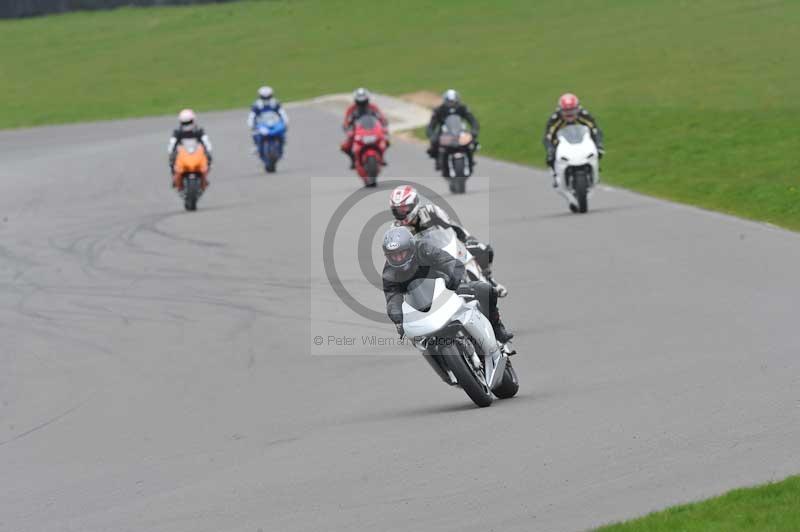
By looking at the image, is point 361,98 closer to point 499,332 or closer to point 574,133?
point 574,133

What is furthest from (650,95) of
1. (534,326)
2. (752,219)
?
(534,326)

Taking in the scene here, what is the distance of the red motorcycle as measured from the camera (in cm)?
2853

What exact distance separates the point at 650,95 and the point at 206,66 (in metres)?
36.3

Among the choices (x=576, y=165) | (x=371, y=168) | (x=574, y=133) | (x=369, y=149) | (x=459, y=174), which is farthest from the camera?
(x=369, y=149)

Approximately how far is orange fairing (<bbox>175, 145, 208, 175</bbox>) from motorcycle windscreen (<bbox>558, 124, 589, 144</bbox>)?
6899 millimetres

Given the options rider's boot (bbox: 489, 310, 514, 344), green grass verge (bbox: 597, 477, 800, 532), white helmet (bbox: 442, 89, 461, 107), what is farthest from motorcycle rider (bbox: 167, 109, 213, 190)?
green grass verge (bbox: 597, 477, 800, 532)

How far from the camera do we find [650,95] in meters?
42.8

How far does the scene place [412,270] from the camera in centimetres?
1050

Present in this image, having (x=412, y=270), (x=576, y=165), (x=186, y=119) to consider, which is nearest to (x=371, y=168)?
(x=186, y=119)

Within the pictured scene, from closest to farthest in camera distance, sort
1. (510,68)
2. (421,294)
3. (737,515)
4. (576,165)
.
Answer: (737,515)
(421,294)
(576,165)
(510,68)

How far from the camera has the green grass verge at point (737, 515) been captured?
6844 millimetres

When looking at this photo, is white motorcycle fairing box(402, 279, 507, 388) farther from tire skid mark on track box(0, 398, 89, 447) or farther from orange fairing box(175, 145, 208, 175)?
orange fairing box(175, 145, 208, 175)

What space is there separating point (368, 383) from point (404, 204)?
161cm

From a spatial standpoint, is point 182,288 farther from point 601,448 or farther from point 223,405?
point 601,448
